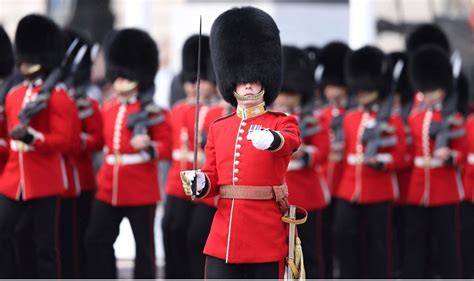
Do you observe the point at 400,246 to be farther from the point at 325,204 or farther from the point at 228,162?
the point at 228,162

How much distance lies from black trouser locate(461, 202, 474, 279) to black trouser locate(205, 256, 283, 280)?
2.86m

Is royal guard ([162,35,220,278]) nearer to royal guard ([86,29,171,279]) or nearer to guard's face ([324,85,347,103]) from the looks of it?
royal guard ([86,29,171,279])

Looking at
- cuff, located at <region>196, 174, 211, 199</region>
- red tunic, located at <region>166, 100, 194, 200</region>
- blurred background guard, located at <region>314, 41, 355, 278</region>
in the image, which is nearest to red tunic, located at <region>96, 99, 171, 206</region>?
red tunic, located at <region>166, 100, 194, 200</region>

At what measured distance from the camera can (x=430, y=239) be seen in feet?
25.4

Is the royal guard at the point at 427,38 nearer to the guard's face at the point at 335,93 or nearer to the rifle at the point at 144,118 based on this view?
the guard's face at the point at 335,93

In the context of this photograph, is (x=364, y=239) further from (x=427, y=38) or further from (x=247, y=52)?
(x=247, y=52)

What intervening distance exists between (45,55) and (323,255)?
91.1 inches

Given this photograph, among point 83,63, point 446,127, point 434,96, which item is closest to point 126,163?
point 83,63

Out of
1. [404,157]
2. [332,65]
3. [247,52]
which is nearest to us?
[247,52]

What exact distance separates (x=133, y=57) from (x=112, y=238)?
114cm

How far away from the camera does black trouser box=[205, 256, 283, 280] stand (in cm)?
503

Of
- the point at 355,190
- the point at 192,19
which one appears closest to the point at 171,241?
the point at 355,190

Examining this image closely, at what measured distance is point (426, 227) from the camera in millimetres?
7715

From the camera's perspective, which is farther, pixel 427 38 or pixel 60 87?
pixel 427 38
